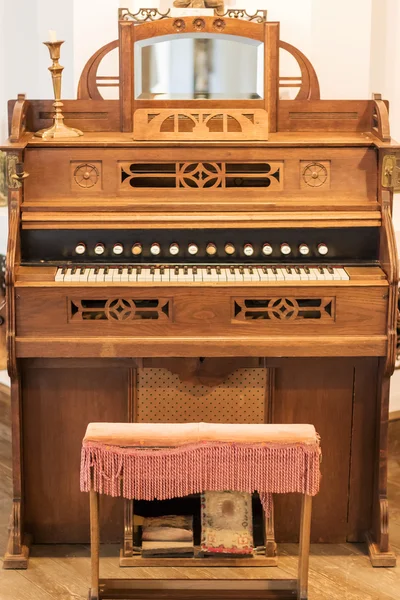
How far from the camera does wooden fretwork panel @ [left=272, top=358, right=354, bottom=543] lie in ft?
13.6

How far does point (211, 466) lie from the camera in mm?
3545

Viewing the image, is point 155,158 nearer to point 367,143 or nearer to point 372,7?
point 367,143

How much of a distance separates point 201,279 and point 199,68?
1.03 m

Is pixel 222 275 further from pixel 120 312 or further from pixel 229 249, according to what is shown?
pixel 120 312

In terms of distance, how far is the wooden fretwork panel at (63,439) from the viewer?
13.6 feet

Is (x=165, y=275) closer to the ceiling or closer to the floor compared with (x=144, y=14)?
closer to the floor

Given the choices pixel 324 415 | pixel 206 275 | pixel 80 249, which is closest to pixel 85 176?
pixel 80 249

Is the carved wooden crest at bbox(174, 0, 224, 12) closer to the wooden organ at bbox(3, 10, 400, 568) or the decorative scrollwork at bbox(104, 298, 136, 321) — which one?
the wooden organ at bbox(3, 10, 400, 568)

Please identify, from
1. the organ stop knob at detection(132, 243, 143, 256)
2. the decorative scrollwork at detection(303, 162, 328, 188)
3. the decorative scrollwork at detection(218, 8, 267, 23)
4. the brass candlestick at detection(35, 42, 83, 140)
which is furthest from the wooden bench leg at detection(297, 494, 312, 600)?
the decorative scrollwork at detection(218, 8, 267, 23)

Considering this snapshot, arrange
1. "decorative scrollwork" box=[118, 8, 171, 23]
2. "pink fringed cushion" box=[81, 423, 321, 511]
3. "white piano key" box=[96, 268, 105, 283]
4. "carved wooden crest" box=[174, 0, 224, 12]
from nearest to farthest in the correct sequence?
"pink fringed cushion" box=[81, 423, 321, 511], "white piano key" box=[96, 268, 105, 283], "decorative scrollwork" box=[118, 8, 171, 23], "carved wooden crest" box=[174, 0, 224, 12]

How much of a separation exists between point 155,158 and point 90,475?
126cm

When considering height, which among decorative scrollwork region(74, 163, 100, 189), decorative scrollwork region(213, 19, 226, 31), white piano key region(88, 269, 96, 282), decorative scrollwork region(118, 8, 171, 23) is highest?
decorative scrollwork region(118, 8, 171, 23)

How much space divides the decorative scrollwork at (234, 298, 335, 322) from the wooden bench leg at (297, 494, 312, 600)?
2.26 feet

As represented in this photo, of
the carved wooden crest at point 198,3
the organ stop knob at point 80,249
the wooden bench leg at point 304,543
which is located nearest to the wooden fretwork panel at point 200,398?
the organ stop knob at point 80,249
